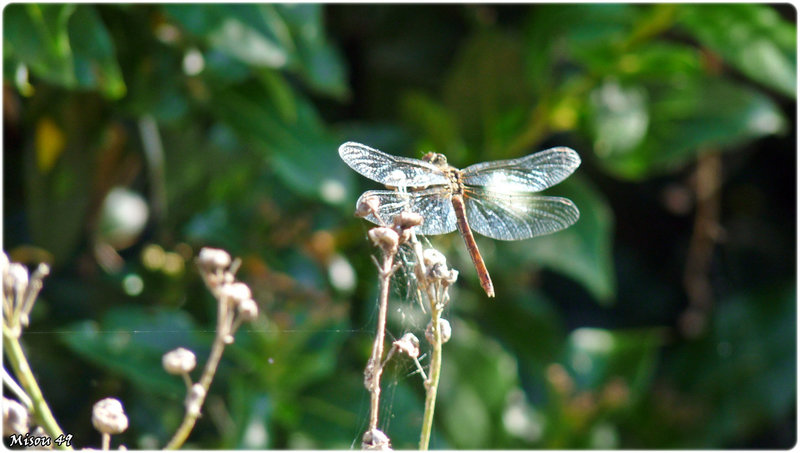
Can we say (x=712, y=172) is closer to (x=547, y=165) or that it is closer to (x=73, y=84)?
(x=547, y=165)

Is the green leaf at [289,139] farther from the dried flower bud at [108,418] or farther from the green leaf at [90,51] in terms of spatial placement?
the dried flower bud at [108,418]

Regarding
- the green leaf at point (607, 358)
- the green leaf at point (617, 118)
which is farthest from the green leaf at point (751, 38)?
the green leaf at point (607, 358)

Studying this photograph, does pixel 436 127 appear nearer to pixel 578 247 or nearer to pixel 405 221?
pixel 578 247

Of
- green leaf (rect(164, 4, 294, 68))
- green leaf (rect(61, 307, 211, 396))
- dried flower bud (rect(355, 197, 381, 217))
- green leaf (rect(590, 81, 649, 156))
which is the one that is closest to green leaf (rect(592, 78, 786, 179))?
green leaf (rect(590, 81, 649, 156))

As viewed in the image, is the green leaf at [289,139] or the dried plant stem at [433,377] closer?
the dried plant stem at [433,377]

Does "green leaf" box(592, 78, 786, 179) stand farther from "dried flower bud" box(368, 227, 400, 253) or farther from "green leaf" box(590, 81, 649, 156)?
"dried flower bud" box(368, 227, 400, 253)

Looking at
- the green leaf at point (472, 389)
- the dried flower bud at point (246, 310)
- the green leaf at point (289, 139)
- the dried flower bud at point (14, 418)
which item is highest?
the green leaf at point (289, 139)

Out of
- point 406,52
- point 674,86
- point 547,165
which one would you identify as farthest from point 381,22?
point 547,165
